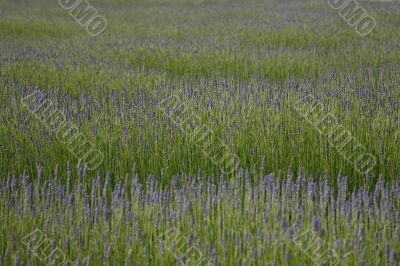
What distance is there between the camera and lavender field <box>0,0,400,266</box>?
2.51 meters

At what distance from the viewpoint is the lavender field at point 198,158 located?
8.24 ft

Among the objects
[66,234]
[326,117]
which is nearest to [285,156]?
[326,117]

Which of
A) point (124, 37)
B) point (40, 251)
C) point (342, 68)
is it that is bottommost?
point (40, 251)

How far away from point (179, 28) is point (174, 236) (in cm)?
924

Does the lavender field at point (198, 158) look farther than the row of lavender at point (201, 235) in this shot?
Yes

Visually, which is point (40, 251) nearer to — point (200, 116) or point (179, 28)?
point (200, 116)

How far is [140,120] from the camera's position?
14.0 feet

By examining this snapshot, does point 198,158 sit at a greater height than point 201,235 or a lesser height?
greater

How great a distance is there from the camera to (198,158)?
155 inches

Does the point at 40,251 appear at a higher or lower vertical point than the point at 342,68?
lower

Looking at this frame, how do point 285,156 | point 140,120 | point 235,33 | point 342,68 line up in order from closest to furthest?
point 285,156, point 140,120, point 342,68, point 235,33

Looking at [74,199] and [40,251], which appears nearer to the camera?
[40,251]

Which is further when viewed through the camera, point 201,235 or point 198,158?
point 198,158

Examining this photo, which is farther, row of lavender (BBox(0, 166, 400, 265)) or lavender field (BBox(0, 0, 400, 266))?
lavender field (BBox(0, 0, 400, 266))
